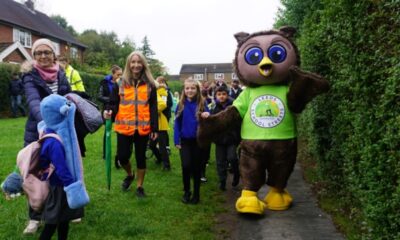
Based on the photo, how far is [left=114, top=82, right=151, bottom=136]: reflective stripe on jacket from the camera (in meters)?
6.71

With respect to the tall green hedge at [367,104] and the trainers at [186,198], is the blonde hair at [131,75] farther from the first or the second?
the tall green hedge at [367,104]

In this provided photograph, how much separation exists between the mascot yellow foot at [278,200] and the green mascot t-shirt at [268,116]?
0.81 m

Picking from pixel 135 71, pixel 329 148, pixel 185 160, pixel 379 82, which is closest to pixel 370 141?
pixel 379 82

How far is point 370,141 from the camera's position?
12.9 feet

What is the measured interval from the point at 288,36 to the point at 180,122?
6.67ft

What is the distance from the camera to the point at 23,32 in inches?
1553

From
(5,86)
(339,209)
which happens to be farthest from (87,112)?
(5,86)

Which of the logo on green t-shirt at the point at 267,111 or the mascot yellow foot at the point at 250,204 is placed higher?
the logo on green t-shirt at the point at 267,111

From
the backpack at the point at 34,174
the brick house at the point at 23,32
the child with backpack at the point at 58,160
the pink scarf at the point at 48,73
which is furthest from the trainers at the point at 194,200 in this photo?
the brick house at the point at 23,32

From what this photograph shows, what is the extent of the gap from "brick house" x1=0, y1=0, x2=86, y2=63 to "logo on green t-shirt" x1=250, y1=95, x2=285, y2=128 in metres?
26.5

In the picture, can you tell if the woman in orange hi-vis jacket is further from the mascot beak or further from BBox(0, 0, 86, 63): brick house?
BBox(0, 0, 86, 63): brick house

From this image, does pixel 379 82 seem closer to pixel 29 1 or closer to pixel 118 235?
pixel 118 235

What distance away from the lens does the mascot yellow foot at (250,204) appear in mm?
5903

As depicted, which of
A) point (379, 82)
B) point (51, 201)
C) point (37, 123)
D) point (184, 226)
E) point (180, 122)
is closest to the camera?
point (379, 82)
